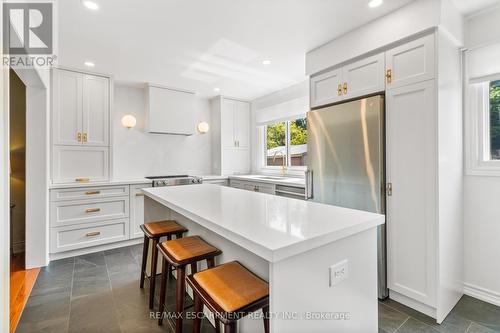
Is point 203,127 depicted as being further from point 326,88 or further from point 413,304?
point 413,304

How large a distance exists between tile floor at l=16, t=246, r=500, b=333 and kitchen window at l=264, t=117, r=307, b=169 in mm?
2591

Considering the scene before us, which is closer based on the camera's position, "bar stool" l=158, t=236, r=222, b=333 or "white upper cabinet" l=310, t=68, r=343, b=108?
"bar stool" l=158, t=236, r=222, b=333

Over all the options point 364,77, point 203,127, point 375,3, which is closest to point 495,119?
point 364,77

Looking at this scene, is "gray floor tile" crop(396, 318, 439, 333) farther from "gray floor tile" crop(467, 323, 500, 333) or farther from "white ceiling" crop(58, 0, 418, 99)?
"white ceiling" crop(58, 0, 418, 99)

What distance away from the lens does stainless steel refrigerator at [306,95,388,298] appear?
2.19m

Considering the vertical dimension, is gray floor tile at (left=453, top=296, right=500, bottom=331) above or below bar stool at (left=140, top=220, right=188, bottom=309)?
below

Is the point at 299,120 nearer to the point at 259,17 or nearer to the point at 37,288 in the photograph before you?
the point at 259,17

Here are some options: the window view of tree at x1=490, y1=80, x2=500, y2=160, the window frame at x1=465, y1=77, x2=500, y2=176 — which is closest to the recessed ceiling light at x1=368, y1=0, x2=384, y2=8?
the window frame at x1=465, y1=77, x2=500, y2=176

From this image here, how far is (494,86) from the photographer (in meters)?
2.14

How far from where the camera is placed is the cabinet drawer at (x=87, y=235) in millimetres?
3047

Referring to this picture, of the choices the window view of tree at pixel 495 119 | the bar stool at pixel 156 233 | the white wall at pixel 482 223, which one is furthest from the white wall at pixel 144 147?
the window view of tree at pixel 495 119

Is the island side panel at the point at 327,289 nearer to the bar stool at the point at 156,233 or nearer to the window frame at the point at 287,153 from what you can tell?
the bar stool at the point at 156,233

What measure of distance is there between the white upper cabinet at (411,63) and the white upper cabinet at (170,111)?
125 inches

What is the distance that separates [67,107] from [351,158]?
357cm
